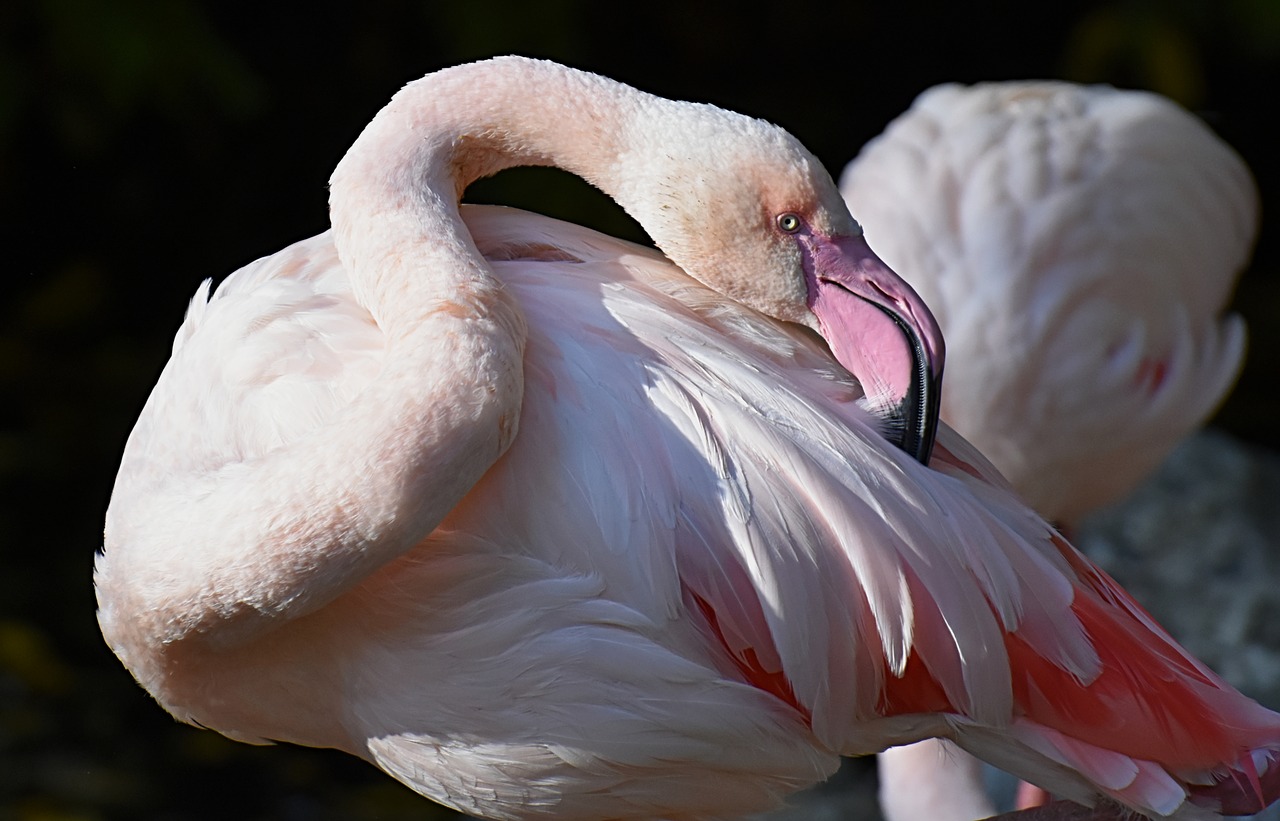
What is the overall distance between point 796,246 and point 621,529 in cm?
38

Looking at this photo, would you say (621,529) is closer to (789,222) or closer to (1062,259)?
(789,222)

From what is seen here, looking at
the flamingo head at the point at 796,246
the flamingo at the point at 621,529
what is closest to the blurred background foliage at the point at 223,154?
the flamingo at the point at 621,529

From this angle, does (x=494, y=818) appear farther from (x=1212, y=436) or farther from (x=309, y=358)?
(x=1212, y=436)

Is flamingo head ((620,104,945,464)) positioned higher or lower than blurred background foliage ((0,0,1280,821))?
higher

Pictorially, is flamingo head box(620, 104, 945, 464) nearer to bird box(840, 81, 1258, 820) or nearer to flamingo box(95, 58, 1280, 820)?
flamingo box(95, 58, 1280, 820)

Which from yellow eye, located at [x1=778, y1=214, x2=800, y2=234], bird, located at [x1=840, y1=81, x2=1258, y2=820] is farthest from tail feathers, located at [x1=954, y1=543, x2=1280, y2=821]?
bird, located at [x1=840, y1=81, x2=1258, y2=820]

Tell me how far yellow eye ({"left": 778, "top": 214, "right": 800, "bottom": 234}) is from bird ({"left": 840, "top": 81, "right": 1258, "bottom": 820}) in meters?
1.32

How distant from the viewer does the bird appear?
9.79 feet

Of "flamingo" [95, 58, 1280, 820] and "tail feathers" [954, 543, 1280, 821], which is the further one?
"tail feathers" [954, 543, 1280, 821]

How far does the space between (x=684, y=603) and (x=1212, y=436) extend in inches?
122

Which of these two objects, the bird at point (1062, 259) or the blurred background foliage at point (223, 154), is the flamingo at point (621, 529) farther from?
the blurred background foliage at point (223, 154)

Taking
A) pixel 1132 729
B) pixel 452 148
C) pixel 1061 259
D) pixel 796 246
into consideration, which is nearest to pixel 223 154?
pixel 1061 259

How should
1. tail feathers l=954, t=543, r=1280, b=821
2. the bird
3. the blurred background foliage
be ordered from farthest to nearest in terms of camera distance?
the blurred background foliage
the bird
tail feathers l=954, t=543, r=1280, b=821

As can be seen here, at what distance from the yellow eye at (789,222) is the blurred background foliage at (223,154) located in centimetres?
222
